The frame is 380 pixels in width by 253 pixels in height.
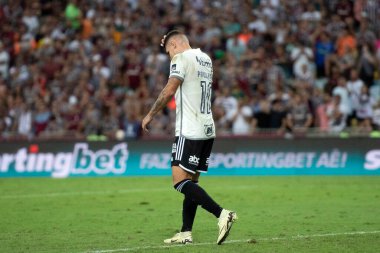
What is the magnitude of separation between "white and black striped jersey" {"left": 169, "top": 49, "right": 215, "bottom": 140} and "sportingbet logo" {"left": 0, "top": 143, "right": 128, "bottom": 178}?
11.1 meters

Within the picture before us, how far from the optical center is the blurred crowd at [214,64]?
894 inches

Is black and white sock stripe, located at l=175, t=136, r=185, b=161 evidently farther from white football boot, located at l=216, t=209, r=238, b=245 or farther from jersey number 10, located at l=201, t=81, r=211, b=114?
white football boot, located at l=216, t=209, r=238, b=245

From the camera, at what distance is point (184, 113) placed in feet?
33.9

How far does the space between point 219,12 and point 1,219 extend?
1511 centimetres

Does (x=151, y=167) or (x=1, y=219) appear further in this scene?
(x=151, y=167)

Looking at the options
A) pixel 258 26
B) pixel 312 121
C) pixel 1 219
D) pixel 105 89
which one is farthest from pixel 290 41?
pixel 1 219

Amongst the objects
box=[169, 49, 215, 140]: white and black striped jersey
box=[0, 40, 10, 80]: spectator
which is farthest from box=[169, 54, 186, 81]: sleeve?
box=[0, 40, 10, 80]: spectator

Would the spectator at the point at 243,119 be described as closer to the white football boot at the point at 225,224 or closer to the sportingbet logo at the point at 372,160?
the sportingbet logo at the point at 372,160

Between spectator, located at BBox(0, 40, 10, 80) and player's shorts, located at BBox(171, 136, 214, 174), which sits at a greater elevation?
player's shorts, located at BBox(171, 136, 214, 174)

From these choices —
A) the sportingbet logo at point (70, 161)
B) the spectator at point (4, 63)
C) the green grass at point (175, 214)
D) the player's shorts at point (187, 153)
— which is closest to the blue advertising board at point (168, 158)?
the sportingbet logo at point (70, 161)

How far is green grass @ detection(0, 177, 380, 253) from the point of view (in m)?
10.3

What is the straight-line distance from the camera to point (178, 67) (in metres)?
10.3

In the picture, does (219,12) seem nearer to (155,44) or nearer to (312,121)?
(155,44)

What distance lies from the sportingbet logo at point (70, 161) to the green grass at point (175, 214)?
83 centimetres
